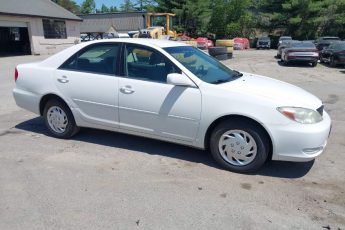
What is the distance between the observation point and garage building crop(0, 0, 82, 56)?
2606 cm

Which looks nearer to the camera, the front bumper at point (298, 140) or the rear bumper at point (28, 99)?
the front bumper at point (298, 140)

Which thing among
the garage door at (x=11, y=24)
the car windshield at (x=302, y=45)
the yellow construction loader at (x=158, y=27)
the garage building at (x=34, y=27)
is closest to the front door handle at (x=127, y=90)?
the car windshield at (x=302, y=45)

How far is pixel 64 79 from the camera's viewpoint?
5352mm

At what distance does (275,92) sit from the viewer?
14.5 ft

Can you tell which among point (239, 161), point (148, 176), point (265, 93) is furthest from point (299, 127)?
point (148, 176)

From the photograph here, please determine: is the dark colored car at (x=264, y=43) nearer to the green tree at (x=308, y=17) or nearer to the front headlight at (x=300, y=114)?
the green tree at (x=308, y=17)

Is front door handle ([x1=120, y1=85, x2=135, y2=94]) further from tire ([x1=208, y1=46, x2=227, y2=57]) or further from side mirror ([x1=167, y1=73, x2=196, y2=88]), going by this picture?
tire ([x1=208, y1=46, x2=227, y2=57])

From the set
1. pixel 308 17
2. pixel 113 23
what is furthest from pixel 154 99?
pixel 113 23

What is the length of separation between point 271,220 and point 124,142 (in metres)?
2.82

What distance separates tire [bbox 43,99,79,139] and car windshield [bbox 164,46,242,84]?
6.24ft

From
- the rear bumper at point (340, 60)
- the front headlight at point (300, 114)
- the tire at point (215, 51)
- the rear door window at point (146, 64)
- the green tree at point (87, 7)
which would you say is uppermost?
the green tree at point (87, 7)

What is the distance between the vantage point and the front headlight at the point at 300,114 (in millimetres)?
4070

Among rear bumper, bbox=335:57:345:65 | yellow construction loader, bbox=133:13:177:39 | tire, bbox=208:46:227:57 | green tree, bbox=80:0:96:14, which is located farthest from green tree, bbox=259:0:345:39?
green tree, bbox=80:0:96:14

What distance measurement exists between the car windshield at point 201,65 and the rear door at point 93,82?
2.93ft
